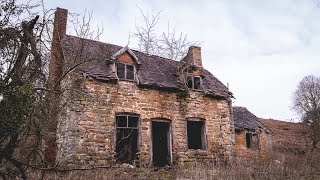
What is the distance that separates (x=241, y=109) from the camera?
2852cm

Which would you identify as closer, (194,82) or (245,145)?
(194,82)

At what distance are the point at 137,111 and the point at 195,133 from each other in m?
3.95

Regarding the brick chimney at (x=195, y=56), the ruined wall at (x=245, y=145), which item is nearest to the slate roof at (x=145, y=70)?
the brick chimney at (x=195, y=56)

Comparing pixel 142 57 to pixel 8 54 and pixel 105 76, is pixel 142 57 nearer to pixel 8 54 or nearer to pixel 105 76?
pixel 105 76

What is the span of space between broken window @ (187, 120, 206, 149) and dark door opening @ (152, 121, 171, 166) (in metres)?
1.31

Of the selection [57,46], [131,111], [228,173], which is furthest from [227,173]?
[57,46]

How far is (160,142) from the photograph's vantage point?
18250mm

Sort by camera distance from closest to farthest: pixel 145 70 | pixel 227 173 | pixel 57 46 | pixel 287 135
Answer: pixel 227 173 → pixel 57 46 → pixel 145 70 → pixel 287 135

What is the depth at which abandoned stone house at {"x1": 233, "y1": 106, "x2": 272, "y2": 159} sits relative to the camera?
80.5ft

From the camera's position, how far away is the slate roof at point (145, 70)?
15.0 m

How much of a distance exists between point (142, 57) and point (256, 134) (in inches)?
493

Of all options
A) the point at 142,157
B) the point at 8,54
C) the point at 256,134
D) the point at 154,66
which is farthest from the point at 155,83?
the point at 256,134

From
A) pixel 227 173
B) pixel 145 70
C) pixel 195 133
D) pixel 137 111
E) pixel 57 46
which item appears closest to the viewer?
pixel 227 173

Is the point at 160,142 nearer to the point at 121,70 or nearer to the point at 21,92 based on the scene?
the point at 121,70
